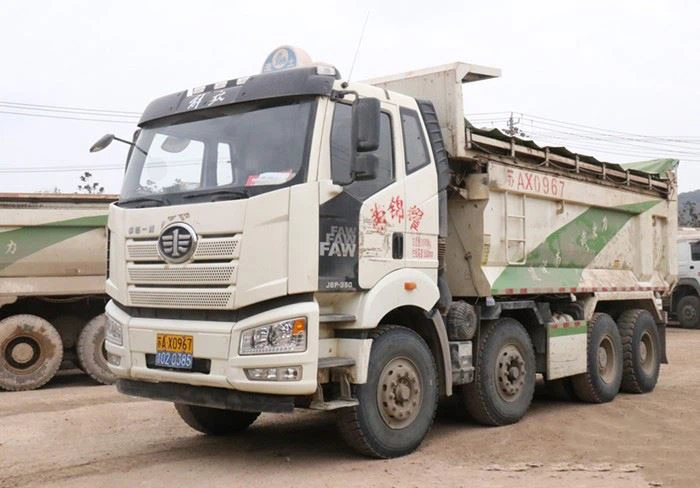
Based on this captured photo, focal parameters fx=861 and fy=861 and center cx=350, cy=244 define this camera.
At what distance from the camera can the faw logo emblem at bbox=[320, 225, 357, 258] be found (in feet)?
20.2

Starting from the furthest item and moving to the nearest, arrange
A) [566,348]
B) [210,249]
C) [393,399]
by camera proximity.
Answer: [566,348] < [393,399] < [210,249]

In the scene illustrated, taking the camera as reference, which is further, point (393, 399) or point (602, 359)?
point (602, 359)

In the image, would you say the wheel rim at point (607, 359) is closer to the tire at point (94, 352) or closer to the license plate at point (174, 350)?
the license plate at point (174, 350)

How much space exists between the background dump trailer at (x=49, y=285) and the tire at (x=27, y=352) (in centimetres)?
1

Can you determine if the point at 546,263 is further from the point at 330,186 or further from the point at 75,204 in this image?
the point at 75,204

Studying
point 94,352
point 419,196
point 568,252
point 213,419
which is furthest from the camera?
point 94,352

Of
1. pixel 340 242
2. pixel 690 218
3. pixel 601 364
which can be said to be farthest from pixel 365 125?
pixel 690 218

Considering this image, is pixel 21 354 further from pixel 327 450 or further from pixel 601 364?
pixel 601 364

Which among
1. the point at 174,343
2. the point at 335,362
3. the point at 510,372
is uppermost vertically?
the point at 174,343

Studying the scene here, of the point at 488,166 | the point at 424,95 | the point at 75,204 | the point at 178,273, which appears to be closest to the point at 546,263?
the point at 488,166

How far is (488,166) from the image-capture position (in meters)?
8.05

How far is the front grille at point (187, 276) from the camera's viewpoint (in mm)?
5961

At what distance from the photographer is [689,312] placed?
20.8 meters

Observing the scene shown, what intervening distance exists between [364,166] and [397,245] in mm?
877
